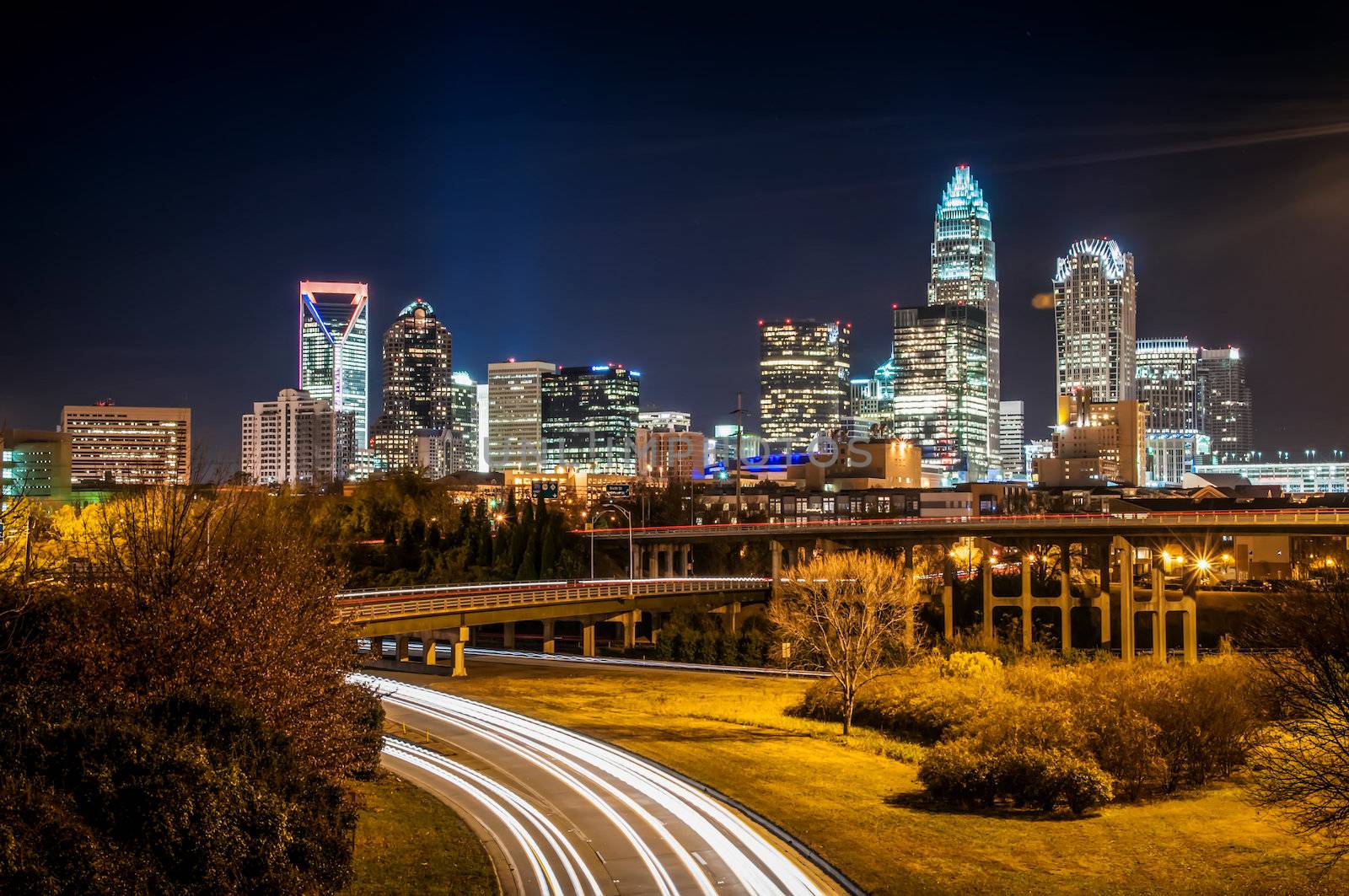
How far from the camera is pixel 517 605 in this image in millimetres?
72875

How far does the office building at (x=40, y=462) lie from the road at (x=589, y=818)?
315ft

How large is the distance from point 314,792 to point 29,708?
549 cm

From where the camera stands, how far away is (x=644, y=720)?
50.0m

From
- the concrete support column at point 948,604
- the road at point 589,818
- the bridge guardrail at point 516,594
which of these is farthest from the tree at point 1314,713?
the concrete support column at point 948,604

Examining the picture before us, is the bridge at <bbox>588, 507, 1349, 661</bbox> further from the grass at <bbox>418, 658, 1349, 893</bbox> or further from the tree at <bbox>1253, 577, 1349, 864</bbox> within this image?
the tree at <bbox>1253, 577, 1349, 864</bbox>

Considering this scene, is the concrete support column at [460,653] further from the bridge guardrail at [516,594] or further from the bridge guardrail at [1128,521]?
the bridge guardrail at [1128,521]

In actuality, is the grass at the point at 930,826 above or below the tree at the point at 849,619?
below

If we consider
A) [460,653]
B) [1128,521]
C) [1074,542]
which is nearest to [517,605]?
[460,653]

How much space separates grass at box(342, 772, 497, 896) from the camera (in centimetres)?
2534

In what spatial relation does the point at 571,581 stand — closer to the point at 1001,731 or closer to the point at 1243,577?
the point at 1001,731

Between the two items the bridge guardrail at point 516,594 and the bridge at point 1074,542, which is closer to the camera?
the bridge guardrail at point 516,594

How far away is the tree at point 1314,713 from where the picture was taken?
80.8 ft

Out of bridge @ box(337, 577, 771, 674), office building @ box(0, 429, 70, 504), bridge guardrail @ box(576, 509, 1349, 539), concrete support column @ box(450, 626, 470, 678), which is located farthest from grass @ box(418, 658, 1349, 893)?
Result: office building @ box(0, 429, 70, 504)

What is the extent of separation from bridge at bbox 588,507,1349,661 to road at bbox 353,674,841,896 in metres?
Answer: 39.9
